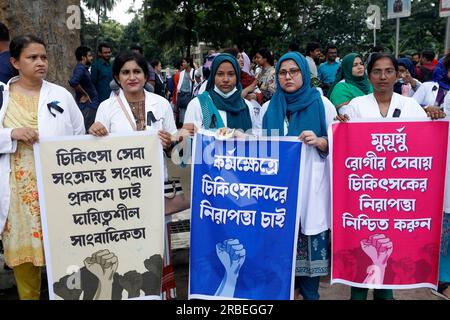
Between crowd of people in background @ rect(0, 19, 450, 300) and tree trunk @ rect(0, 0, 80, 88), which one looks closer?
crowd of people in background @ rect(0, 19, 450, 300)

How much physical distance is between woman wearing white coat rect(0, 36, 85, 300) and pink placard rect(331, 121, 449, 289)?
177cm

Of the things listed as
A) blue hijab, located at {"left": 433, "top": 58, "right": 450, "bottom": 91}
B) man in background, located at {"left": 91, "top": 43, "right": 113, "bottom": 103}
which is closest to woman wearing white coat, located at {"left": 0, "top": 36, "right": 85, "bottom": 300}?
blue hijab, located at {"left": 433, "top": 58, "right": 450, "bottom": 91}

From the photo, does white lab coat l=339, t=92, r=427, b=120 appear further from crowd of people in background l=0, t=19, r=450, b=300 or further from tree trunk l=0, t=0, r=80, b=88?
tree trunk l=0, t=0, r=80, b=88

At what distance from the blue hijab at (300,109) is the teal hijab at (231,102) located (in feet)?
1.05

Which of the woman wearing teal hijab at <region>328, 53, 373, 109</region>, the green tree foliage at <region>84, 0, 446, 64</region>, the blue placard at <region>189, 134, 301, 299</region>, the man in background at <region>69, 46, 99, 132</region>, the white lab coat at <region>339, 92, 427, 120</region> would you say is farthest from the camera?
the green tree foliage at <region>84, 0, 446, 64</region>

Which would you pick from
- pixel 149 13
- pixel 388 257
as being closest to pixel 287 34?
pixel 149 13

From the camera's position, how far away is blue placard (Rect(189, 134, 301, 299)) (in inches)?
115

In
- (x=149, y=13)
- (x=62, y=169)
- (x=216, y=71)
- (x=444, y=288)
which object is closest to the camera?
(x=62, y=169)

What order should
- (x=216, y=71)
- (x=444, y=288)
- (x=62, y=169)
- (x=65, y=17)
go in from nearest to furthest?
1. (x=62, y=169)
2. (x=216, y=71)
3. (x=444, y=288)
4. (x=65, y=17)

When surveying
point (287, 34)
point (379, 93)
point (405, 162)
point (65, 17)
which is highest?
point (287, 34)

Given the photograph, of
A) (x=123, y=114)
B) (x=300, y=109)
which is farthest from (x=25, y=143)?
(x=300, y=109)
